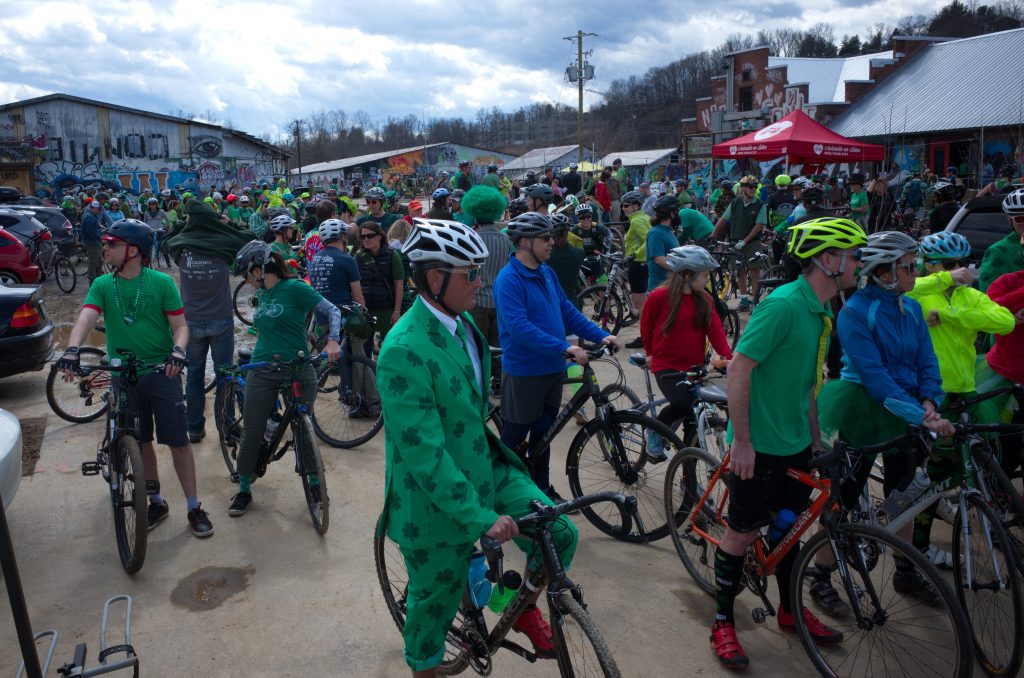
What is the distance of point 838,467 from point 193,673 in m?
3.09

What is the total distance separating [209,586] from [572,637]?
2.72 m

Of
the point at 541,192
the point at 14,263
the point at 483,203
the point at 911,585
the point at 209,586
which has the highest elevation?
the point at 541,192

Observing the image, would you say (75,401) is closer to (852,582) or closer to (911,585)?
(852,582)

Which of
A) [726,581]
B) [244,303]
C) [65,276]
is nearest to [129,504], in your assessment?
[726,581]

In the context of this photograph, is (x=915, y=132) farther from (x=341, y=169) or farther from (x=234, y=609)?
(x=341, y=169)

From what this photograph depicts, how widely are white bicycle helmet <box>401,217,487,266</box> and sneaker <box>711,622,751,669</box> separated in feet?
7.03

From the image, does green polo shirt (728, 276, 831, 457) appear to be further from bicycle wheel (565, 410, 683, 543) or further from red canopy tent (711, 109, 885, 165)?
red canopy tent (711, 109, 885, 165)

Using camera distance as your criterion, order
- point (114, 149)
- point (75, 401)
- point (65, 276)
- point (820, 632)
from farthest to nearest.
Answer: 1. point (114, 149)
2. point (65, 276)
3. point (75, 401)
4. point (820, 632)

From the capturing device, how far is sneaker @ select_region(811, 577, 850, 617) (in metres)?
3.86

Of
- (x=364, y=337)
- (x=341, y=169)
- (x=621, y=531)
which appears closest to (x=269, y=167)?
(x=341, y=169)

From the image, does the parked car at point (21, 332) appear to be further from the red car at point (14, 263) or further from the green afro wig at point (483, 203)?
the red car at point (14, 263)

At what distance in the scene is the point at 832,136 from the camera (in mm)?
16562

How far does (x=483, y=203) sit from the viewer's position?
6.51 meters

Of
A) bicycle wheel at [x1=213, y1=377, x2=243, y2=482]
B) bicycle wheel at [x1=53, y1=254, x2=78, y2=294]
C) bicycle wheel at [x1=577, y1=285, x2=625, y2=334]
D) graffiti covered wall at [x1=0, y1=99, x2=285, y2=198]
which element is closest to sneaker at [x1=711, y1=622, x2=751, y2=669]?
bicycle wheel at [x1=213, y1=377, x2=243, y2=482]
